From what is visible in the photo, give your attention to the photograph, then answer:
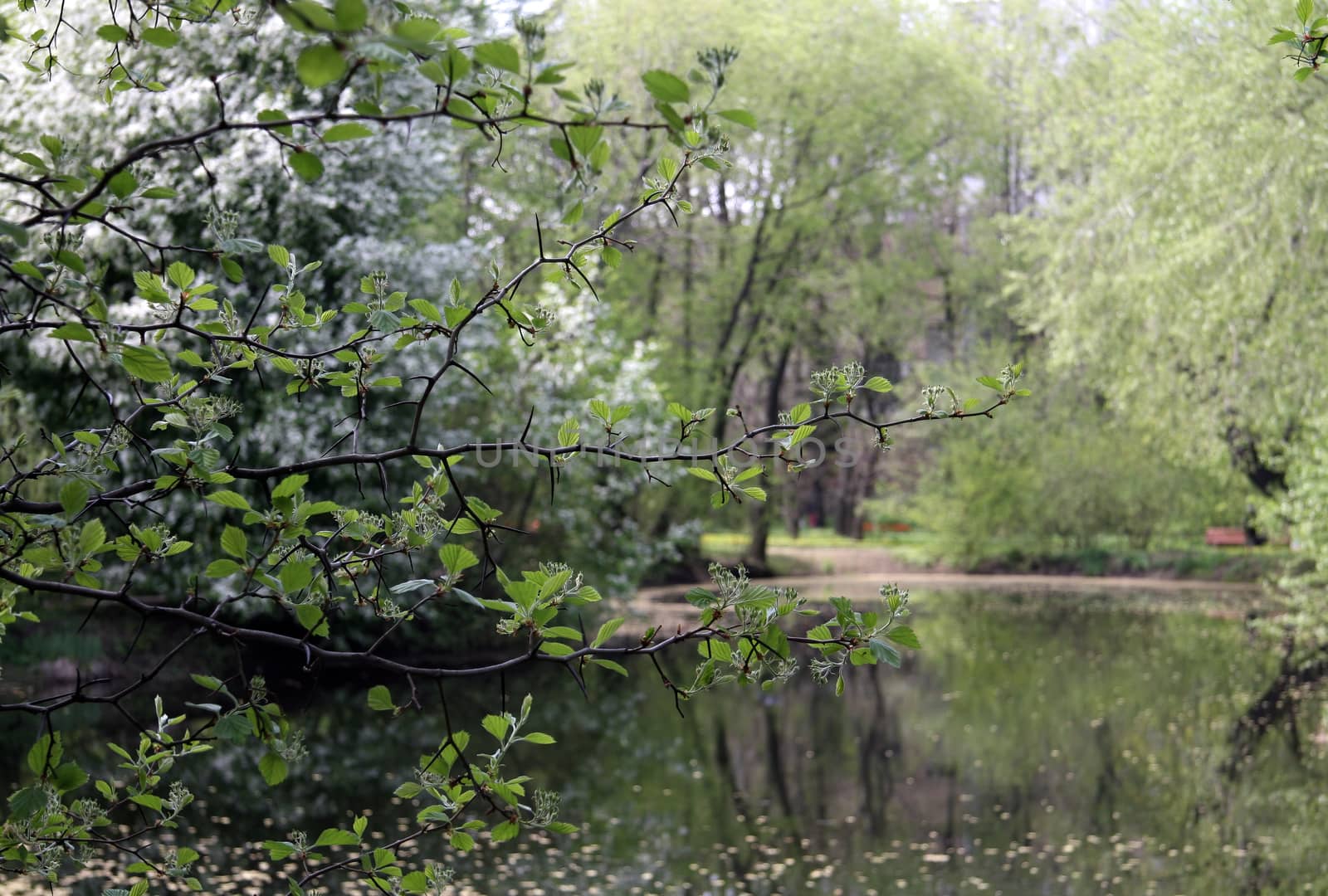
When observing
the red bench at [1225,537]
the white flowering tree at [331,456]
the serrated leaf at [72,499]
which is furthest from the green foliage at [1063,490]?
the serrated leaf at [72,499]

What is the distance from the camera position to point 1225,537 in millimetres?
35125

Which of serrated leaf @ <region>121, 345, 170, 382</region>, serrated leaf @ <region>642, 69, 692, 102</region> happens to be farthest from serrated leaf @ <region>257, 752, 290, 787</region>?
serrated leaf @ <region>642, 69, 692, 102</region>

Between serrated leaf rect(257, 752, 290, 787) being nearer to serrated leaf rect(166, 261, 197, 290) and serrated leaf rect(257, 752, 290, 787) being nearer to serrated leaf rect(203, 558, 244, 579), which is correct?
serrated leaf rect(203, 558, 244, 579)

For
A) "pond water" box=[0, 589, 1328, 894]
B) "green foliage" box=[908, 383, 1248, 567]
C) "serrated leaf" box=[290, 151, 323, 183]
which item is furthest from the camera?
"green foliage" box=[908, 383, 1248, 567]

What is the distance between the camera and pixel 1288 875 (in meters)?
7.68

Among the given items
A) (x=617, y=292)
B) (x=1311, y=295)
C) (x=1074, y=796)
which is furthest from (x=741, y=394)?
(x=1074, y=796)

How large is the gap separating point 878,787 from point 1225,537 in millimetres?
28266

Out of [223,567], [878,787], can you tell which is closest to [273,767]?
[223,567]

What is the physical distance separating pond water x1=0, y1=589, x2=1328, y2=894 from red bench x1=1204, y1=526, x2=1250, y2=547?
18940mm

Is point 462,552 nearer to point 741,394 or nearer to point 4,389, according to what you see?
point 4,389

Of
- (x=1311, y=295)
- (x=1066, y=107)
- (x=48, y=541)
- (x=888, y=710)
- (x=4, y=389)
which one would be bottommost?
(x=888, y=710)

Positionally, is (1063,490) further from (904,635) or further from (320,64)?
(320,64)

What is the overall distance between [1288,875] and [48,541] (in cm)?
767

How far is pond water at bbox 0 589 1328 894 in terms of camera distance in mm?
7824
